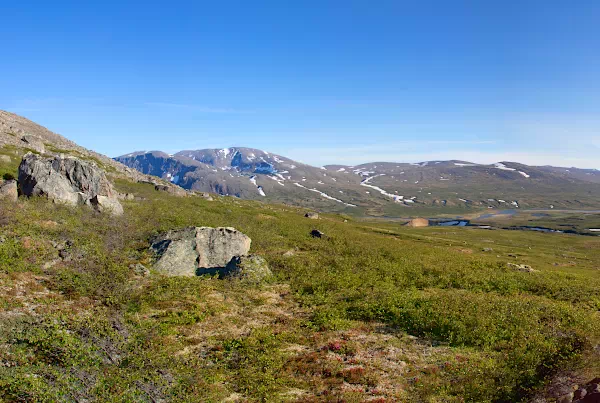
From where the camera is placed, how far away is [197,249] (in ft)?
108

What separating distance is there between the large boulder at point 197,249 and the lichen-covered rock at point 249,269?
1.44 meters

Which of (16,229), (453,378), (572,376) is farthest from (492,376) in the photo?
(16,229)

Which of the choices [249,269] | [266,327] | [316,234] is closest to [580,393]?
[266,327]

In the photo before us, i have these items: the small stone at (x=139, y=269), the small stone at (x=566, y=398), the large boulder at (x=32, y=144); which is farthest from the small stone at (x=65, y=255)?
the large boulder at (x=32, y=144)

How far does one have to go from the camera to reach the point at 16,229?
88.1 ft

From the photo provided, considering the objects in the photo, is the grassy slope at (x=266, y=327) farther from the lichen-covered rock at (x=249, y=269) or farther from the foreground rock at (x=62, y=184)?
the foreground rock at (x=62, y=184)

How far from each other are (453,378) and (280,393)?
26.9 ft

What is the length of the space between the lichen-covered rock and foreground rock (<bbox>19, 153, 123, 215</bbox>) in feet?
57.2

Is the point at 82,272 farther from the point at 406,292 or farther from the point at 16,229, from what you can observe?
the point at 406,292

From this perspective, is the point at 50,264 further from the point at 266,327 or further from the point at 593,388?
the point at 593,388

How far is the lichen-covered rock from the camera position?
3061 cm

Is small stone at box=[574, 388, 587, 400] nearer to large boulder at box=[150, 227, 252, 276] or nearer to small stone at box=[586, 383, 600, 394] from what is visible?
small stone at box=[586, 383, 600, 394]

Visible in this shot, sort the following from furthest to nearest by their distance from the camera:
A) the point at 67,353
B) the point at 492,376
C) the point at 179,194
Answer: the point at 179,194
the point at 492,376
the point at 67,353

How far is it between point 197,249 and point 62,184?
19509 millimetres
